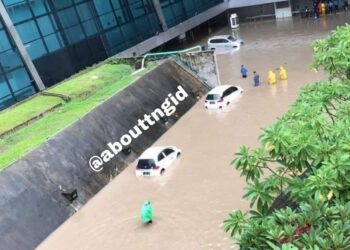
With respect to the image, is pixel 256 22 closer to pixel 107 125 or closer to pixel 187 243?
pixel 107 125

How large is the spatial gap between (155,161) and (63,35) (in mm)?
14782

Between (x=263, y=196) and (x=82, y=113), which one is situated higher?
(x=263, y=196)

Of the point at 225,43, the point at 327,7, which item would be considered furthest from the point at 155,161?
the point at 327,7

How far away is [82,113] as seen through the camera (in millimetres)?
23844

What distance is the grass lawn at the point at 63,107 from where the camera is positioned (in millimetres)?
21297

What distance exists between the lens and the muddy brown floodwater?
1653 centimetres

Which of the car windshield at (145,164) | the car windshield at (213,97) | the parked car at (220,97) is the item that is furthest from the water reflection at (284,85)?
the car windshield at (145,164)

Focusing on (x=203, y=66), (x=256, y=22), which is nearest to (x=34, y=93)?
(x=203, y=66)

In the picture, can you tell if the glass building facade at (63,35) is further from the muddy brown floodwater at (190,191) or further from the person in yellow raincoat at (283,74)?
the person in yellow raincoat at (283,74)

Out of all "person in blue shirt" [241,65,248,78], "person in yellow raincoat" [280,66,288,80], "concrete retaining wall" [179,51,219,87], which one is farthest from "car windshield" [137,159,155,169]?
"person in blue shirt" [241,65,248,78]

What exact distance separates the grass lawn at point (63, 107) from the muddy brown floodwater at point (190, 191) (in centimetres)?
349

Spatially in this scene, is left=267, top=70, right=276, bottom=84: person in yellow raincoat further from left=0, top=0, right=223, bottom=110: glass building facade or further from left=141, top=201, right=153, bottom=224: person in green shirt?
left=141, top=201, right=153, bottom=224: person in green shirt

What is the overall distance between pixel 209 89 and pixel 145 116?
243 inches

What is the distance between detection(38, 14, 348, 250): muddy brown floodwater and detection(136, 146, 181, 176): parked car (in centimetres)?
29
